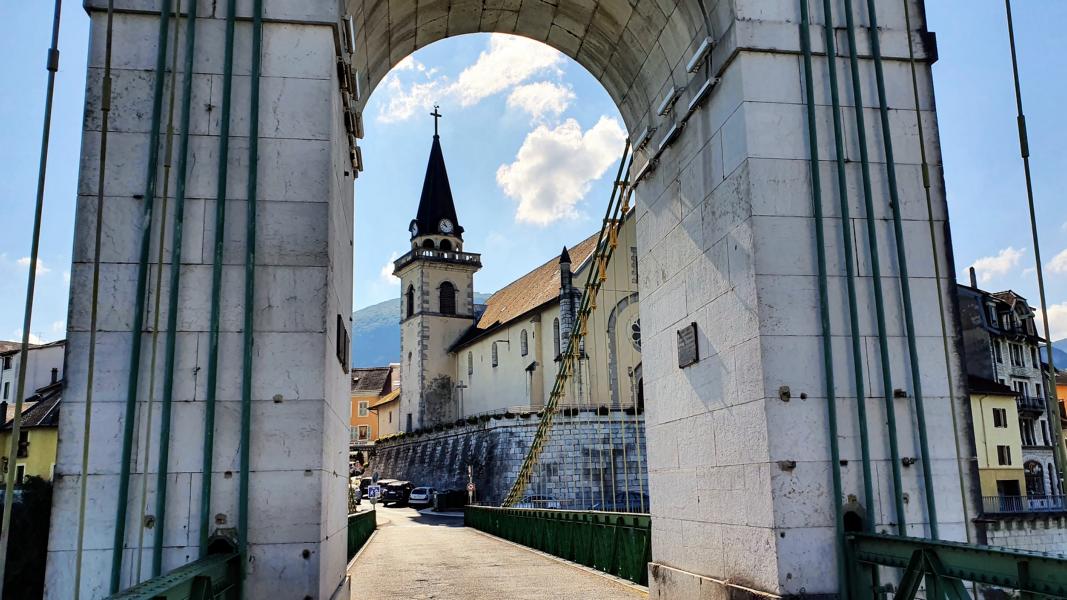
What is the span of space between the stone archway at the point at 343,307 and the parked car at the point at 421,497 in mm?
30518

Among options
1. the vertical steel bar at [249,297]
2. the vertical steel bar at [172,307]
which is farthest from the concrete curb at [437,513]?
the vertical steel bar at [172,307]

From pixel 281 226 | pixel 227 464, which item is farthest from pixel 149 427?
pixel 281 226

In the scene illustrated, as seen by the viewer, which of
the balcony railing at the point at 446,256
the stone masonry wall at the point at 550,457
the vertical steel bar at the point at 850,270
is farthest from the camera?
the balcony railing at the point at 446,256

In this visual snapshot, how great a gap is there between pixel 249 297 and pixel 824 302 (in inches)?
149

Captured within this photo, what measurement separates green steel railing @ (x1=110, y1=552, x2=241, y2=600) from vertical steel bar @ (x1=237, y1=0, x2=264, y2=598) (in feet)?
0.38

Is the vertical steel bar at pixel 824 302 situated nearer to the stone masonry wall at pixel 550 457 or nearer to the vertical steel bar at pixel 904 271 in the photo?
the vertical steel bar at pixel 904 271

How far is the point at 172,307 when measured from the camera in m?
5.12

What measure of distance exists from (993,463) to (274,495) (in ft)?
121

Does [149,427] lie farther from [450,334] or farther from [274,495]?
[450,334]

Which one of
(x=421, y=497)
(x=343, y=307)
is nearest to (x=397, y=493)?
(x=421, y=497)

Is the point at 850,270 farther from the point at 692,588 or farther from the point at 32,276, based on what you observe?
the point at 32,276

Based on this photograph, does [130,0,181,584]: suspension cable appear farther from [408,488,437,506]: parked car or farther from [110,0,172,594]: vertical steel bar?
[408,488,437,506]: parked car

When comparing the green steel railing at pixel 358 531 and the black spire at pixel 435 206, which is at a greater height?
the black spire at pixel 435 206

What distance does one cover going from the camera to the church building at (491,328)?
35.6 meters
